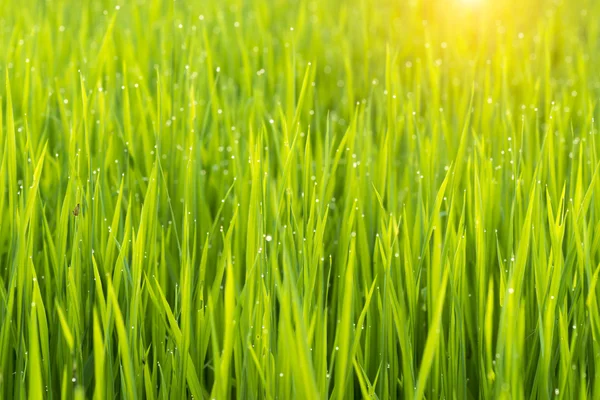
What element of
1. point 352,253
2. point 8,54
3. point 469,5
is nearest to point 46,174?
point 8,54

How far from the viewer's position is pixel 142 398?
969mm

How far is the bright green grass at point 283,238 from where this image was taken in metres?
0.91

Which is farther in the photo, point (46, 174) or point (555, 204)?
point (46, 174)

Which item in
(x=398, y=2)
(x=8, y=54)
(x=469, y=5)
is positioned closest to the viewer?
(x=8, y=54)

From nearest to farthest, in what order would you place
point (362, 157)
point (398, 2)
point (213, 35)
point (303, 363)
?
point (303, 363), point (362, 157), point (213, 35), point (398, 2)

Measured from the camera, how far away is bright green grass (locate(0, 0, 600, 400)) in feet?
2.97

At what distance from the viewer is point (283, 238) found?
0.87 metres

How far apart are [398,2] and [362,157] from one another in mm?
1678

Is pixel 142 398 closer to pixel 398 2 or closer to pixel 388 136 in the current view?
pixel 388 136

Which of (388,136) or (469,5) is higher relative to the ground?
(469,5)

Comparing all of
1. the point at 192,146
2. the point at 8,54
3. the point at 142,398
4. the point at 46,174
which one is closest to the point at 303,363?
the point at 142,398

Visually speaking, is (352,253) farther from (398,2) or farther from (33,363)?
(398,2)

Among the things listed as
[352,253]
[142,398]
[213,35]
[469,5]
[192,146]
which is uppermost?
[469,5]

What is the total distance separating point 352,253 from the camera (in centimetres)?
89
